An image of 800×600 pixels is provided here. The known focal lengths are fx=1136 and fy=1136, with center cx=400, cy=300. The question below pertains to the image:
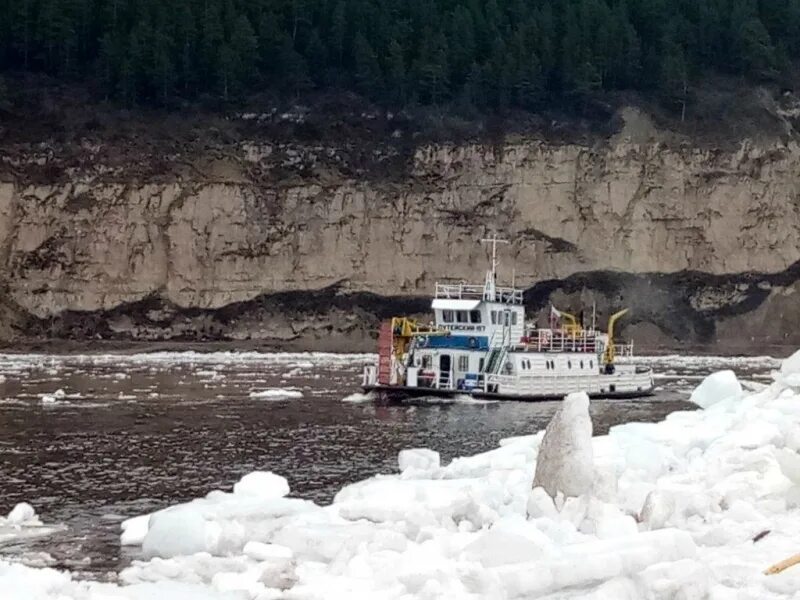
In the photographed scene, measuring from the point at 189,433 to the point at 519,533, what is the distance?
1748 centimetres

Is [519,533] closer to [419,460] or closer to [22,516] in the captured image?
[419,460]

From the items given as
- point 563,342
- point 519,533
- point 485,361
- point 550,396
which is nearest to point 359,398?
point 485,361

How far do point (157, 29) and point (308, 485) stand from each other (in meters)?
73.4

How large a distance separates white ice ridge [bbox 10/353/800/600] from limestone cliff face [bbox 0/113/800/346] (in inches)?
2275

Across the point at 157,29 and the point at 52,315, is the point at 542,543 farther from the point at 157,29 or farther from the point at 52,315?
the point at 157,29

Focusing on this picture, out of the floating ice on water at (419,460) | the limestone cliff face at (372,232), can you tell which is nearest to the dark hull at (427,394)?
the floating ice on water at (419,460)

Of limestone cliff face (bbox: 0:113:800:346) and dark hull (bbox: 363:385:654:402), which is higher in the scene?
limestone cliff face (bbox: 0:113:800:346)

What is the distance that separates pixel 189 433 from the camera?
28.0 meters

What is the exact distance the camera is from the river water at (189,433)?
18438 mm

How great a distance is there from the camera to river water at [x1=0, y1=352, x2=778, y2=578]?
1844 cm

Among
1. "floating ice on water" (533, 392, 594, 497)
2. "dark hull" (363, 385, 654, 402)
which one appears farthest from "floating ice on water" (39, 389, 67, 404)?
"floating ice on water" (533, 392, 594, 497)

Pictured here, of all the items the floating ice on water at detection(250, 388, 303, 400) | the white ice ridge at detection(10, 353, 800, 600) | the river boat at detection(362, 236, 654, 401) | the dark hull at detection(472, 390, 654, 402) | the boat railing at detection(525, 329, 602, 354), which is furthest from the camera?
the boat railing at detection(525, 329, 602, 354)

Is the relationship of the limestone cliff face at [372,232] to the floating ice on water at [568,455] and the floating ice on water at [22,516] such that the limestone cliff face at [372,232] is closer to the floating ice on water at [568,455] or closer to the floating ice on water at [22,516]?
the floating ice on water at [22,516]

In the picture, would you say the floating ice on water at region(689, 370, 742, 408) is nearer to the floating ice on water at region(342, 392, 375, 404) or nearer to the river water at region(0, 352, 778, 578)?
the river water at region(0, 352, 778, 578)
